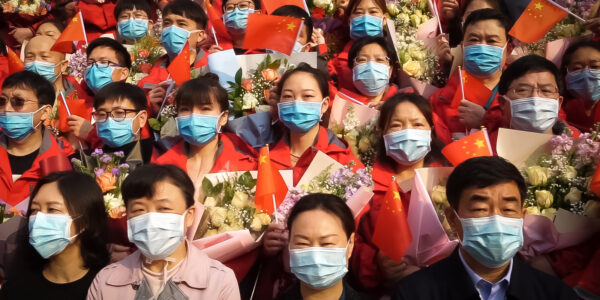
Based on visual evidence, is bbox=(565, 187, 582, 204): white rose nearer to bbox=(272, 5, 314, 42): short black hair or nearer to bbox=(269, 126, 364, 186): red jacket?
bbox=(269, 126, 364, 186): red jacket

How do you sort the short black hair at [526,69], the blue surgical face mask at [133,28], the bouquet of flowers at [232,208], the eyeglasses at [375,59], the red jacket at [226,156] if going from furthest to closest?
the blue surgical face mask at [133,28] → the eyeglasses at [375,59] → the red jacket at [226,156] → the short black hair at [526,69] → the bouquet of flowers at [232,208]

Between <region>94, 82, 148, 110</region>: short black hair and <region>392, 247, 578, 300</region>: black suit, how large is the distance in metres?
3.27

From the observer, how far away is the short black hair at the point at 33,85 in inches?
244

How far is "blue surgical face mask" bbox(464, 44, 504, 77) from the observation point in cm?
625

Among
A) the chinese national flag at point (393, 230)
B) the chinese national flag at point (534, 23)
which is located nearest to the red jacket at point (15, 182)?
the chinese national flag at point (393, 230)

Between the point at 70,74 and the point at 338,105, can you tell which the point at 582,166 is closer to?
the point at 338,105

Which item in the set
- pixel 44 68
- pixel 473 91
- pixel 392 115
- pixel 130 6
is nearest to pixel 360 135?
pixel 392 115

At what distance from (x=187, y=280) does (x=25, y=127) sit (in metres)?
2.91

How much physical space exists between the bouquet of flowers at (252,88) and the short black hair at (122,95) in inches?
33.2

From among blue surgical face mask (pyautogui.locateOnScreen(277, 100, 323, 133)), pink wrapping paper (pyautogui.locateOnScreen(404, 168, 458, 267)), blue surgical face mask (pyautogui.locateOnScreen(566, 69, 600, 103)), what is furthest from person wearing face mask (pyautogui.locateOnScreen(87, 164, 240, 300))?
blue surgical face mask (pyautogui.locateOnScreen(566, 69, 600, 103))

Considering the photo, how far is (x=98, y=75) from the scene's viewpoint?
708cm

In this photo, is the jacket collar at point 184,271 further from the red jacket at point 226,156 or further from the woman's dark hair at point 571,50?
the woman's dark hair at point 571,50

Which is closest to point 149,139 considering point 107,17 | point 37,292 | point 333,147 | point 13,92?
point 13,92

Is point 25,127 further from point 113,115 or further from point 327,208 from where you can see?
point 327,208
